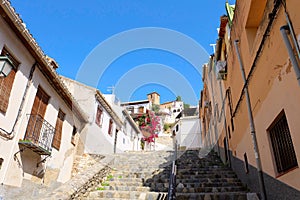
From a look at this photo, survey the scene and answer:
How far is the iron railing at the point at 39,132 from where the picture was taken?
7.74 meters

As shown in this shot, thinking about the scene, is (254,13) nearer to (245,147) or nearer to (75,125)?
(245,147)

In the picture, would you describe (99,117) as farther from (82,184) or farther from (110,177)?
(82,184)

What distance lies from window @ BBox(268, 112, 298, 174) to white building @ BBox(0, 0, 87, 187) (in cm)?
689

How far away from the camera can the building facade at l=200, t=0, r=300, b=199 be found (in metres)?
3.26

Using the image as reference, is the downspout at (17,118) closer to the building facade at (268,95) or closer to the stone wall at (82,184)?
the stone wall at (82,184)

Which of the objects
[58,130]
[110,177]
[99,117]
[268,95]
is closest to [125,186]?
[110,177]

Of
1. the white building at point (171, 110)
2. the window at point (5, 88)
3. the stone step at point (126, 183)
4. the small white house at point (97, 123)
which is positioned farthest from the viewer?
the white building at point (171, 110)

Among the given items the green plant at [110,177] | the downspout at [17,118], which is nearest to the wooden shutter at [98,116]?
the green plant at [110,177]

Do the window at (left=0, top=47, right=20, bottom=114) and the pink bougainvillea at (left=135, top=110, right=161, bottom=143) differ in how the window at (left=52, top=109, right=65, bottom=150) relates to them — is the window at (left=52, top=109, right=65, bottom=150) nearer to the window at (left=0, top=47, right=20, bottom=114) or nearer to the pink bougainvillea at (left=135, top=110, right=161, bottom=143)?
the window at (left=0, top=47, right=20, bottom=114)

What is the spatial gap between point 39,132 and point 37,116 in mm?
685

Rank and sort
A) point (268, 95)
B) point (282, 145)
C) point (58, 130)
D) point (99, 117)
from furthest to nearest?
point (99, 117), point (58, 130), point (268, 95), point (282, 145)

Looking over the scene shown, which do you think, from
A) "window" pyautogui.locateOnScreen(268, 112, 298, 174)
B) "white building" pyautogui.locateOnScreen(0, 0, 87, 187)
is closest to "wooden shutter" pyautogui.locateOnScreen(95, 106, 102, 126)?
"white building" pyautogui.locateOnScreen(0, 0, 87, 187)

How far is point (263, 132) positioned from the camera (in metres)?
4.64

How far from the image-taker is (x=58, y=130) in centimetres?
1015
